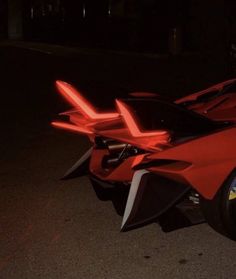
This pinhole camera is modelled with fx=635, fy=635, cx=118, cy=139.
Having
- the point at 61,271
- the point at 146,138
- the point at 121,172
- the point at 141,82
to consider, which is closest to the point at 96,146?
the point at 121,172

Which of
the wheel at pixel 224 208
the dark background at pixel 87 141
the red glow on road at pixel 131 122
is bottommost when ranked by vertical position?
the dark background at pixel 87 141

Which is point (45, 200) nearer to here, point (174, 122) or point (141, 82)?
point (174, 122)

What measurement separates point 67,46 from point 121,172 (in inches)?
877

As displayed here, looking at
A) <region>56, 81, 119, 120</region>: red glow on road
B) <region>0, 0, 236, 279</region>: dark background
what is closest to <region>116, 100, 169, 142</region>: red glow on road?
<region>56, 81, 119, 120</region>: red glow on road

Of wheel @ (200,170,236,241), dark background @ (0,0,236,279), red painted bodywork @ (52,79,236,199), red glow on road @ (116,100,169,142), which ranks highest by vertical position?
red glow on road @ (116,100,169,142)

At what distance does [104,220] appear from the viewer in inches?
206

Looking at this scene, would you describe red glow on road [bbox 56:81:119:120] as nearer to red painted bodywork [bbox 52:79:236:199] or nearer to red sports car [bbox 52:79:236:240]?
red sports car [bbox 52:79:236:240]

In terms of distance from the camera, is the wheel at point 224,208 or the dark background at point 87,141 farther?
the dark background at point 87,141

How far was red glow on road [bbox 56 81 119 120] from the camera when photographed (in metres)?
4.57

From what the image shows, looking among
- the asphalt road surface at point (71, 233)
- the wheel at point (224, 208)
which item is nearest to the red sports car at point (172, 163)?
the wheel at point (224, 208)

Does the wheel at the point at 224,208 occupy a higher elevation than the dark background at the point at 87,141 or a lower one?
higher

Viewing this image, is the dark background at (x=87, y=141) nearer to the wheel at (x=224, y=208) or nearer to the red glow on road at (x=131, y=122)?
the wheel at (x=224, y=208)

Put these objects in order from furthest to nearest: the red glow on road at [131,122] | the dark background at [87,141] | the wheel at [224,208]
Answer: the dark background at [87,141]
the wheel at [224,208]
the red glow on road at [131,122]

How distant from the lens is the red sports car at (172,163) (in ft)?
13.7
